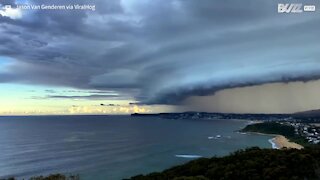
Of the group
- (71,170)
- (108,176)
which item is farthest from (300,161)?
(71,170)

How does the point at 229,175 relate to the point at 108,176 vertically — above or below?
above

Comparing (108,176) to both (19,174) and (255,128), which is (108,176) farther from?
(255,128)

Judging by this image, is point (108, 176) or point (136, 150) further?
point (136, 150)

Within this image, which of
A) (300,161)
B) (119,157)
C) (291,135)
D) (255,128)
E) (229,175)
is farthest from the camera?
(255,128)

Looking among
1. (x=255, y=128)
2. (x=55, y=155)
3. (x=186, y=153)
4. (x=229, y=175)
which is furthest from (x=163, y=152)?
(x=255, y=128)

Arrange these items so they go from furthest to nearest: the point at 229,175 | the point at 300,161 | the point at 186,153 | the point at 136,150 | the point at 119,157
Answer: the point at 136,150 < the point at 186,153 < the point at 119,157 < the point at 300,161 < the point at 229,175

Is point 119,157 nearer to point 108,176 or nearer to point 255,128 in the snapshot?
point 108,176
